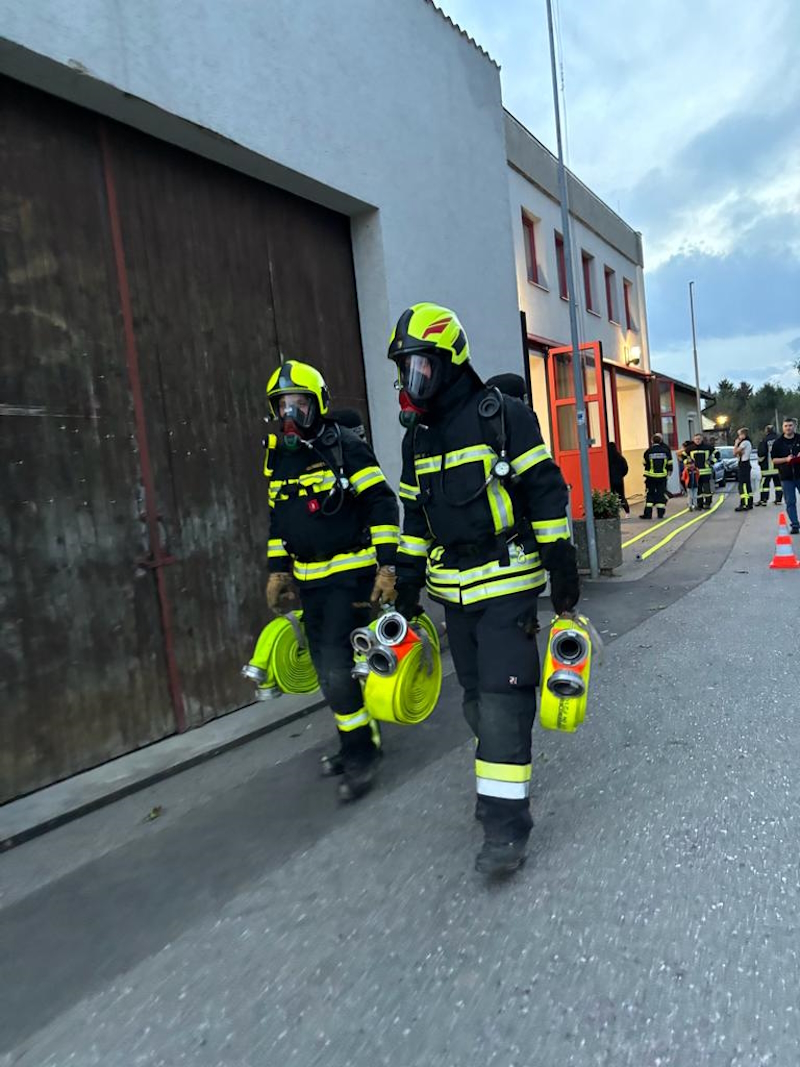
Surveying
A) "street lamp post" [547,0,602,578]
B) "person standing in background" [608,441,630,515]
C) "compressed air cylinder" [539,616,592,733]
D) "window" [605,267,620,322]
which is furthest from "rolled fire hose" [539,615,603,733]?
"window" [605,267,620,322]

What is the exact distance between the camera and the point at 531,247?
14.4 m

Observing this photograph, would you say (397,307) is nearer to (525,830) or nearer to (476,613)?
(476,613)

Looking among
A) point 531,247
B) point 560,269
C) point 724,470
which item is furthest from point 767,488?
point 724,470

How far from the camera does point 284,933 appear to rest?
266 centimetres

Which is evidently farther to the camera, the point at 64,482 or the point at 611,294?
the point at 611,294

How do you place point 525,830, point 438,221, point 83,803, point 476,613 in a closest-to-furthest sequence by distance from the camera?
point 525,830 < point 476,613 < point 83,803 < point 438,221

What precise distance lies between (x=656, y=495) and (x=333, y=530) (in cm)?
1414

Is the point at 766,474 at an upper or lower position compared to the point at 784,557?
upper

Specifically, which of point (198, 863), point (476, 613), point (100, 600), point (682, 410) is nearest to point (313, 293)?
point (100, 600)

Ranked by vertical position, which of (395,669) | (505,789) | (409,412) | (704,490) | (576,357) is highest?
(576,357)

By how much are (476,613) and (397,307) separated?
14.7 ft

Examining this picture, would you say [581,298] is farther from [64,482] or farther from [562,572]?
[562,572]

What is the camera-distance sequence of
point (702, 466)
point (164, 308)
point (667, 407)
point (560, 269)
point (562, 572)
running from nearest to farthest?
1. point (562, 572)
2. point (164, 308)
3. point (560, 269)
4. point (702, 466)
5. point (667, 407)

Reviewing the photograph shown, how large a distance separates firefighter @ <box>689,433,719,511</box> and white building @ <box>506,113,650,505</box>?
1834 mm
